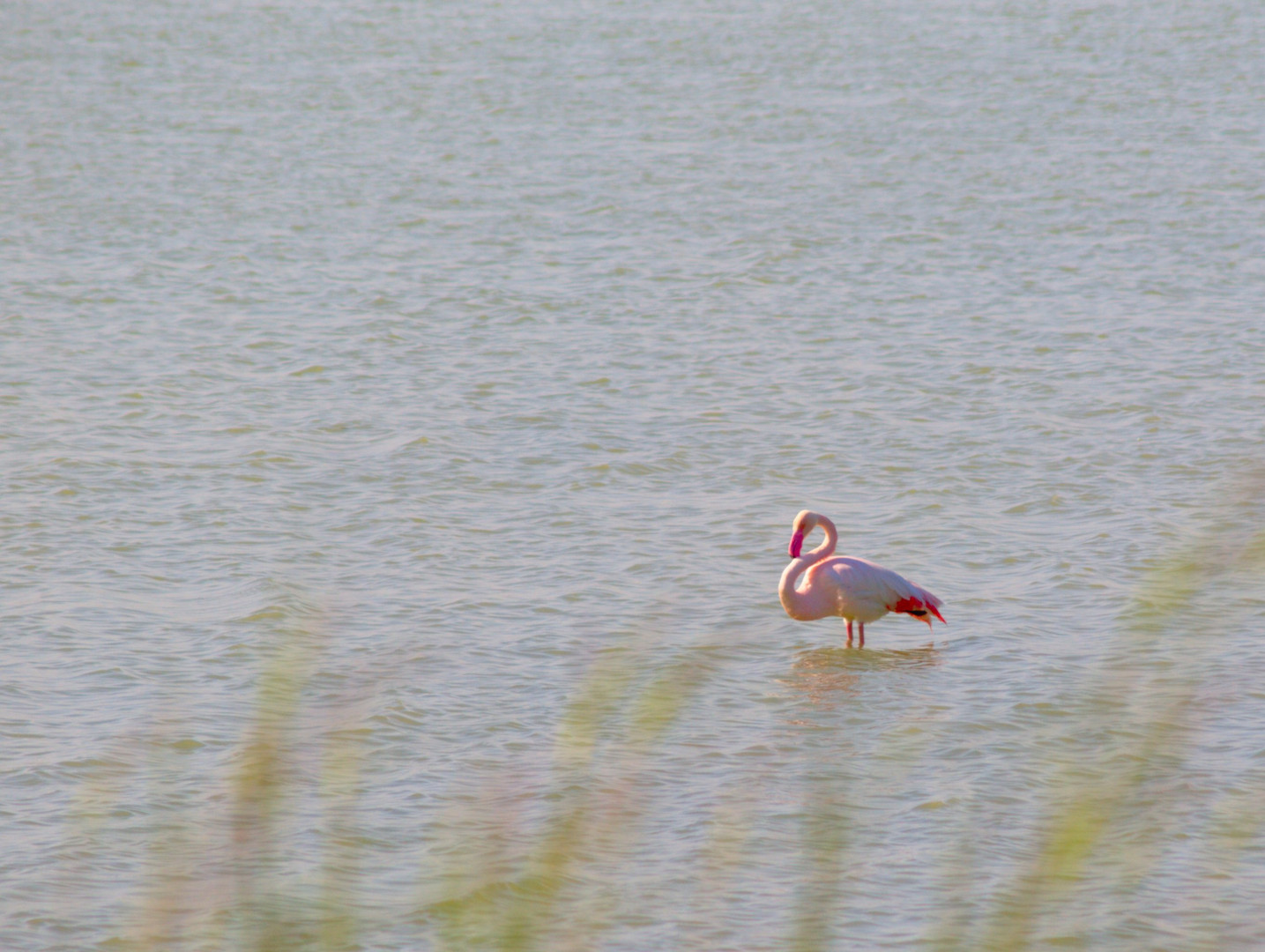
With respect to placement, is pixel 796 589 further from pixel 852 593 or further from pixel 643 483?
pixel 643 483

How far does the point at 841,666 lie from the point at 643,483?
2.70 m

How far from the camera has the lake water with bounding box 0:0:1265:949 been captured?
5.76 meters

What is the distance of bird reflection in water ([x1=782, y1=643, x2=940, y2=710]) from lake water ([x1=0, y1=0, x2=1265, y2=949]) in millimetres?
36

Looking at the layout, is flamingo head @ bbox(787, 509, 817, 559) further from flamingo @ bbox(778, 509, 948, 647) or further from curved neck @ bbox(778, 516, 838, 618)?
flamingo @ bbox(778, 509, 948, 647)

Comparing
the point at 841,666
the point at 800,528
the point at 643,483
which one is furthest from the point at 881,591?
the point at 643,483

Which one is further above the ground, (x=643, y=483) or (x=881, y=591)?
(x=643, y=483)

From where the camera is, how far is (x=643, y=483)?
1031cm

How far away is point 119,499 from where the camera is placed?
9.99 meters

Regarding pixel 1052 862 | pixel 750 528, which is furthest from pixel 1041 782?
pixel 1052 862

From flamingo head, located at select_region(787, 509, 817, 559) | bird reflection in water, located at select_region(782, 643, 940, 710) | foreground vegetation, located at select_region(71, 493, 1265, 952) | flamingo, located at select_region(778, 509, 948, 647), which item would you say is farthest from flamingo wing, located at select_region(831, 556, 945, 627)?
foreground vegetation, located at select_region(71, 493, 1265, 952)

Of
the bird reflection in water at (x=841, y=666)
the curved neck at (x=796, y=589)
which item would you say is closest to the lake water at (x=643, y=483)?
the bird reflection in water at (x=841, y=666)

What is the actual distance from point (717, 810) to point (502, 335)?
8084 mm

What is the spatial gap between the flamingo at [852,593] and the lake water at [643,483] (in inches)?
8.2

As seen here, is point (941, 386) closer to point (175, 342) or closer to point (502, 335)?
point (502, 335)
